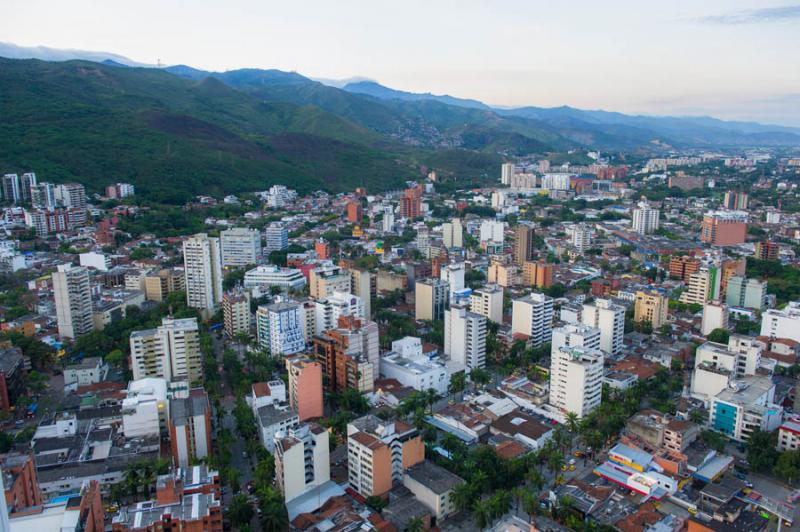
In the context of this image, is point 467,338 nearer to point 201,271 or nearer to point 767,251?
point 201,271

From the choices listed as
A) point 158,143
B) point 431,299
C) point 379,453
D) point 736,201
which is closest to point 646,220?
point 736,201

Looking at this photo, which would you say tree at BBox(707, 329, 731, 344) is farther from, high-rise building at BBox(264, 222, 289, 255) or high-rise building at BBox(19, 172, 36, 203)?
high-rise building at BBox(19, 172, 36, 203)

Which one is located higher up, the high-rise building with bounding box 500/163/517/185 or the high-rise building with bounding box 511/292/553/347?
the high-rise building with bounding box 500/163/517/185

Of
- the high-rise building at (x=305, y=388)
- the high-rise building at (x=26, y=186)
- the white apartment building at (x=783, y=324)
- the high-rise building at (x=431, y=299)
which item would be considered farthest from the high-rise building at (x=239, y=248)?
the white apartment building at (x=783, y=324)

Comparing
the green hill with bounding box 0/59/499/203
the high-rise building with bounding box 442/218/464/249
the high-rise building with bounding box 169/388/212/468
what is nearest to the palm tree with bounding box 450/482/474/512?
the high-rise building with bounding box 169/388/212/468

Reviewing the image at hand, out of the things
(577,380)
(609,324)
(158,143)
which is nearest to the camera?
(577,380)

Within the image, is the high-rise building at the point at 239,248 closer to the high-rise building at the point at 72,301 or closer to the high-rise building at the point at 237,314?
the high-rise building at the point at 237,314

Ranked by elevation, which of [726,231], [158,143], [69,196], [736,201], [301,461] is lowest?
[301,461]
